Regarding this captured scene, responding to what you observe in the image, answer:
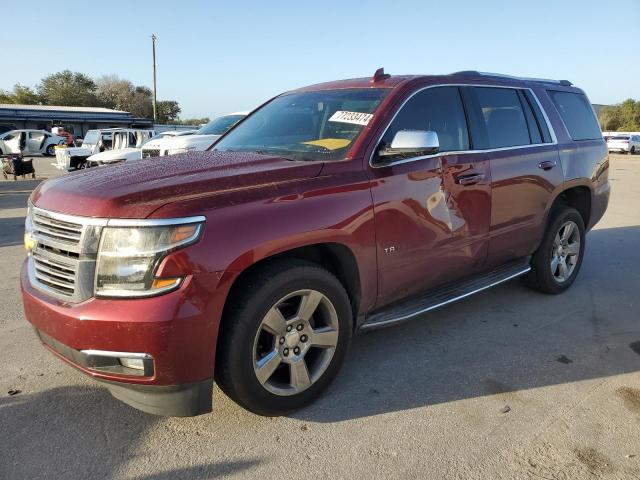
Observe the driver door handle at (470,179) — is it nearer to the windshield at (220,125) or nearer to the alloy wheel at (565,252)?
the alloy wheel at (565,252)

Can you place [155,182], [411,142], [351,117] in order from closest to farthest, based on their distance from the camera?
1. [155,182]
2. [411,142]
3. [351,117]

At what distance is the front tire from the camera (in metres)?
2.53

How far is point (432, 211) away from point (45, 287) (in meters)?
2.36

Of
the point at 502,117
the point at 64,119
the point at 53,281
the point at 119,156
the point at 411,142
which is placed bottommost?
the point at 53,281

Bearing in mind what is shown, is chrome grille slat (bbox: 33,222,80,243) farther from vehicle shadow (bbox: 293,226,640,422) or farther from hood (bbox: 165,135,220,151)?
hood (bbox: 165,135,220,151)

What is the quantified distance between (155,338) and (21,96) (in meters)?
71.4

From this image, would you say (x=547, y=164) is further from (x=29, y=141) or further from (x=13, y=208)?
(x=29, y=141)

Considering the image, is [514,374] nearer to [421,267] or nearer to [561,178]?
[421,267]

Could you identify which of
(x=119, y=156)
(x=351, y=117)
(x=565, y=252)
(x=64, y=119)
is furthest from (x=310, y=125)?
(x=64, y=119)

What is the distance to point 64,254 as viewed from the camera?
8.10ft

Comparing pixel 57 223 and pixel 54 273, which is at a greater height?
pixel 57 223

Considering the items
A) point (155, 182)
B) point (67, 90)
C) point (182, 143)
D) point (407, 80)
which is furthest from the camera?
point (67, 90)

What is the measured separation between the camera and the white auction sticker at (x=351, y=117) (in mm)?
3293

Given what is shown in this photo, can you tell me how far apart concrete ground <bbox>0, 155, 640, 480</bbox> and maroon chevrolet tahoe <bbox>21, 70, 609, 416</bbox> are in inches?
10.6
